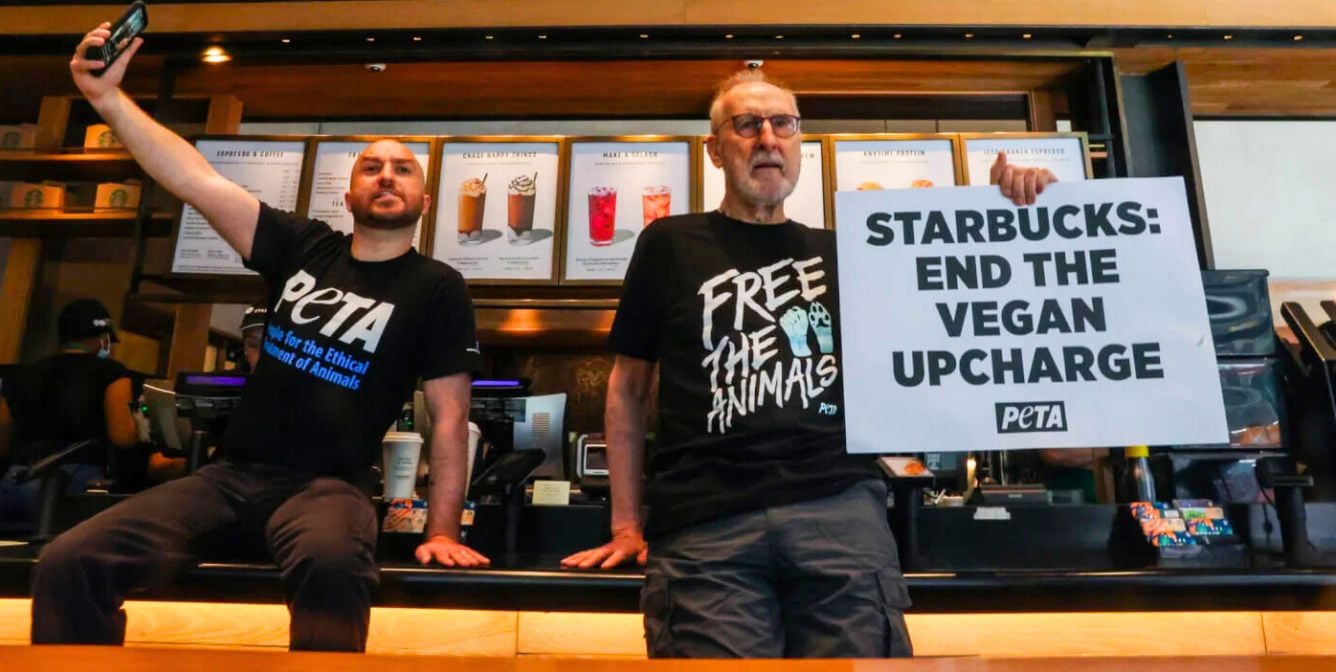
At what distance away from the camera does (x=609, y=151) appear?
3.66 metres

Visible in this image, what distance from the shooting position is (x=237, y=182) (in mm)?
3736

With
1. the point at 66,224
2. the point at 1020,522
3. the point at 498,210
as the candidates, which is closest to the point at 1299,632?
the point at 1020,522

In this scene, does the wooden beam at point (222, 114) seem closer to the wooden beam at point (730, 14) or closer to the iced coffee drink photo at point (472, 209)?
the wooden beam at point (730, 14)

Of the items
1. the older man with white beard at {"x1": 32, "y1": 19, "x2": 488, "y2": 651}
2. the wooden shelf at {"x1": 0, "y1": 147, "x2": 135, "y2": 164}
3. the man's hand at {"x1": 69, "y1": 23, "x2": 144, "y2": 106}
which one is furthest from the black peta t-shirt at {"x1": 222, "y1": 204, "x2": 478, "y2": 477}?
the wooden shelf at {"x1": 0, "y1": 147, "x2": 135, "y2": 164}

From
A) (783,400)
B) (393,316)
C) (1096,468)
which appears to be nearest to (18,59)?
(393,316)

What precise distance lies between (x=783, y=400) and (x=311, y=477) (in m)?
1.01

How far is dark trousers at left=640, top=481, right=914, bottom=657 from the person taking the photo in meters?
1.24

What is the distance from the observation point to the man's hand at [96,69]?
1625 mm

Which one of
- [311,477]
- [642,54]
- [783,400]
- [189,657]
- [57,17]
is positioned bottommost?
[189,657]

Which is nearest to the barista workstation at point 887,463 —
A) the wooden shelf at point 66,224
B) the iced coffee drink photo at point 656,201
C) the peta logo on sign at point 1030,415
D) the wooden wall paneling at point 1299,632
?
the wooden wall paneling at point 1299,632

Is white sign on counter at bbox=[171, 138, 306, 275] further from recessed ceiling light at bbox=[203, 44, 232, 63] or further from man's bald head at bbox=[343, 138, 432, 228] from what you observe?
man's bald head at bbox=[343, 138, 432, 228]

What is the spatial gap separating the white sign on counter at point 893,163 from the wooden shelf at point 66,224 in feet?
12.3

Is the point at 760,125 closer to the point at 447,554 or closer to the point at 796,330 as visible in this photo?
the point at 796,330

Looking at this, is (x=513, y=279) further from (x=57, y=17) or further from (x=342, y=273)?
(x=57, y=17)
